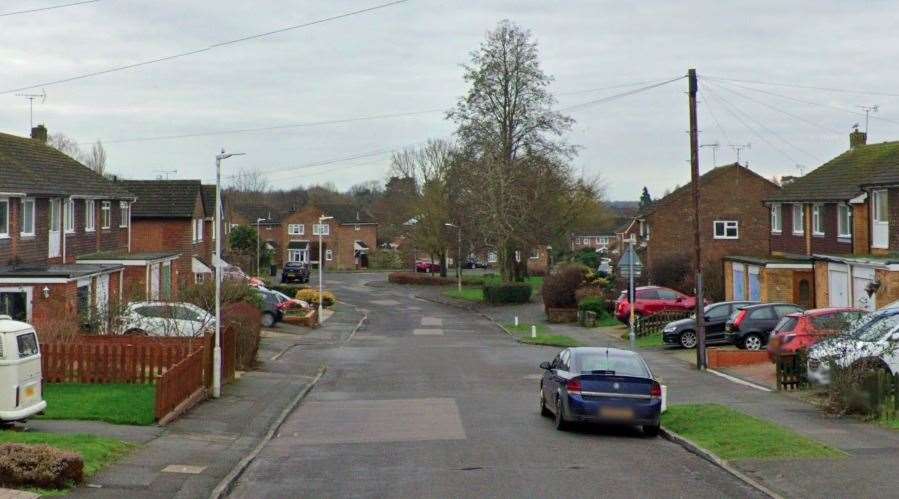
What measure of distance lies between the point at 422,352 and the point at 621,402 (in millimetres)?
19619

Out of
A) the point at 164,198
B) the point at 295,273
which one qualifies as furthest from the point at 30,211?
the point at 295,273

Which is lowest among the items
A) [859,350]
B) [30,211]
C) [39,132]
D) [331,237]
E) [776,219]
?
[859,350]

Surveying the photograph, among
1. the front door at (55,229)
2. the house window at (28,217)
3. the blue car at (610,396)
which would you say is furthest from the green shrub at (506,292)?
the blue car at (610,396)

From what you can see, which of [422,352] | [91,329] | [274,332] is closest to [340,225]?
[274,332]

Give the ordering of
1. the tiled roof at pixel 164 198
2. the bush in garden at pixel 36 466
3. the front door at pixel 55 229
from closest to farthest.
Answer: the bush in garden at pixel 36 466, the front door at pixel 55 229, the tiled roof at pixel 164 198

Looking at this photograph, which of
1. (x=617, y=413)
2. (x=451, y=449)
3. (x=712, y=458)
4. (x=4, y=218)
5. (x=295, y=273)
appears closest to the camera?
(x=712, y=458)

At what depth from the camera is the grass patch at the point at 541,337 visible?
40438 millimetres

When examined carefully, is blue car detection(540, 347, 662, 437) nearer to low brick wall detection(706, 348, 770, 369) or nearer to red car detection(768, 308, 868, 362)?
red car detection(768, 308, 868, 362)

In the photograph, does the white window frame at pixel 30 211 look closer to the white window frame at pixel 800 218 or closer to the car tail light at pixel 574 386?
the car tail light at pixel 574 386

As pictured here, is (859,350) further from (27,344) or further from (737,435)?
(27,344)

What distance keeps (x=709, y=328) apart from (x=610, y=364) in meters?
17.5

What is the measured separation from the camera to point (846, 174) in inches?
1655

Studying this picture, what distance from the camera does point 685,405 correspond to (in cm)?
2045

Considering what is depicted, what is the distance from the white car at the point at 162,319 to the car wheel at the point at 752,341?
15666 millimetres
